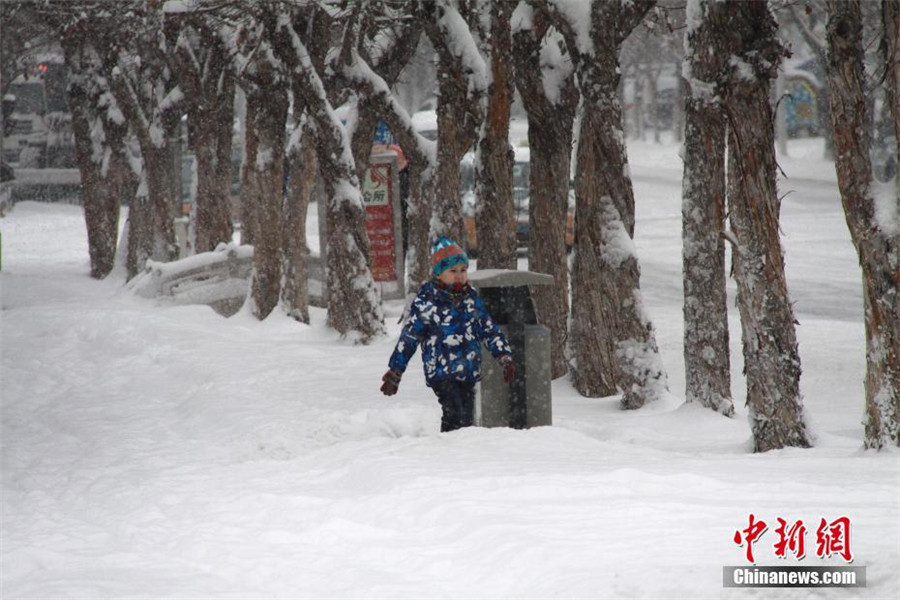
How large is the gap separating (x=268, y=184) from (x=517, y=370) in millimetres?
8979

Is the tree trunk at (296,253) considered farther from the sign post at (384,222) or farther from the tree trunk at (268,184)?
the sign post at (384,222)

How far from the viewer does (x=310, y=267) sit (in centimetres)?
1956

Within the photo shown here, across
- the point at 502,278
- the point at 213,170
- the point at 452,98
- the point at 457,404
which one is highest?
the point at 452,98

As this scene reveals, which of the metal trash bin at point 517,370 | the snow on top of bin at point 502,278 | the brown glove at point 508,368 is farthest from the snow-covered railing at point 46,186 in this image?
the brown glove at point 508,368

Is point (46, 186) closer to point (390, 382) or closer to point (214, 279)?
point (214, 279)

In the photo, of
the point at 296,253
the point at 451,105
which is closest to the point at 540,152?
the point at 451,105

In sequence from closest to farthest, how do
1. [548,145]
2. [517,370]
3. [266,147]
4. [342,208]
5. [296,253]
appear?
[517,370], [548,145], [342,208], [266,147], [296,253]

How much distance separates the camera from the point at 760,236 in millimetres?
8008

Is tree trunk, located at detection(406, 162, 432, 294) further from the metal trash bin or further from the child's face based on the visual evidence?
the child's face

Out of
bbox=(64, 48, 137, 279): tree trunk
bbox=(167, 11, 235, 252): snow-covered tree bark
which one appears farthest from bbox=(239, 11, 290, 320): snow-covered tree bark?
bbox=(64, 48, 137, 279): tree trunk

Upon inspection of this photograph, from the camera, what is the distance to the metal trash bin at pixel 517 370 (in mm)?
8883

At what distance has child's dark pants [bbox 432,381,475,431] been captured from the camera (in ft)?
27.9

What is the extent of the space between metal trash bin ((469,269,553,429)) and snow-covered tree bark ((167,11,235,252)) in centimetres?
1164

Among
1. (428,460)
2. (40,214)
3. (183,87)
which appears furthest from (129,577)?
(40,214)
